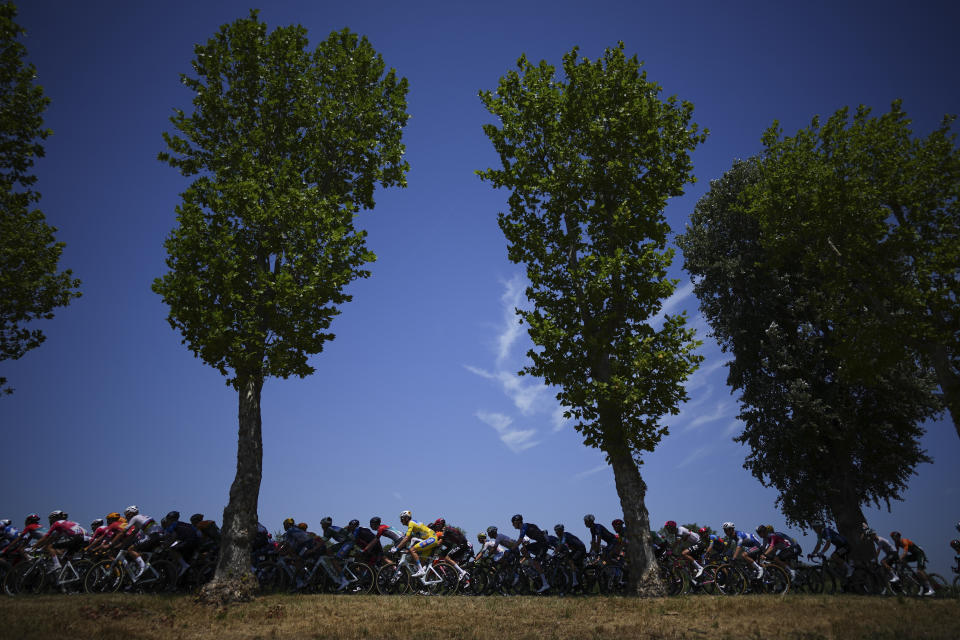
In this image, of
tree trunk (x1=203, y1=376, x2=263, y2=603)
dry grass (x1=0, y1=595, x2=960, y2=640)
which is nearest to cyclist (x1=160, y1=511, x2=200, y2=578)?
dry grass (x1=0, y1=595, x2=960, y2=640)

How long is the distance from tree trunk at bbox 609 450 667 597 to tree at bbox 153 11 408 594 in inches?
349

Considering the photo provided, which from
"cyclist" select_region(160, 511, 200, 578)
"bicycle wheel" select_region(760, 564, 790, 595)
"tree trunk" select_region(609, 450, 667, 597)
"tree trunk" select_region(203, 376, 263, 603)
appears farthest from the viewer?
"bicycle wheel" select_region(760, 564, 790, 595)

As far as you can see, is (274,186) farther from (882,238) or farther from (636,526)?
(882,238)

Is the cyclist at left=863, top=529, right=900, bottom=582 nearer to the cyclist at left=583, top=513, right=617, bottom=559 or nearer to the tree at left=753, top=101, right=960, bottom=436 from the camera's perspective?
the tree at left=753, top=101, right=960, bottom=436

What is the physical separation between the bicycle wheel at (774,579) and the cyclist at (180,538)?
52.6 ft

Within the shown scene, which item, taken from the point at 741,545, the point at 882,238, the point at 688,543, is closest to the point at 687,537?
the point at 688,543

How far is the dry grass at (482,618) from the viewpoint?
8789mm

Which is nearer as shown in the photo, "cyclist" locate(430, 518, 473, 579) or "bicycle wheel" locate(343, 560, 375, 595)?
"bicycle wheel" locate(343, 560, 375, 595)

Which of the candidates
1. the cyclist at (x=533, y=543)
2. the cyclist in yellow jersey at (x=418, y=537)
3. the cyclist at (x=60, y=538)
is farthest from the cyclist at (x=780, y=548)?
the cyclist at (x=60, y=538)

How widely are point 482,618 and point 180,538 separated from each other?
8766 millimetres

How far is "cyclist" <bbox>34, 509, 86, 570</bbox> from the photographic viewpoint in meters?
13.4

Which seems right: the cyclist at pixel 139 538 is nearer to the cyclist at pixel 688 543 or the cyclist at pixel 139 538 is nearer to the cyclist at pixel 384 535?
the cyclist at pixel 384 535

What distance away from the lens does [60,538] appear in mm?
13758

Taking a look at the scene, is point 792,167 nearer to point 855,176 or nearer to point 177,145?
point 855,176
